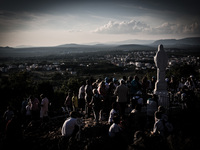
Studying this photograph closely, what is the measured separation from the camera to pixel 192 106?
8.86 m

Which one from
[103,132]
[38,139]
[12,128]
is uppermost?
[12,128]

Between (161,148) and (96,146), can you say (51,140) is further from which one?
(161,148)

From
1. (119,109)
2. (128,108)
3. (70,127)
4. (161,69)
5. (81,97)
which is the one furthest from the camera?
(81,97)

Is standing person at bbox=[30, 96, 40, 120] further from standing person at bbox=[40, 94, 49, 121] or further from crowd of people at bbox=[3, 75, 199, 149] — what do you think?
standing person at bbox=[40, 94, 49, 121]

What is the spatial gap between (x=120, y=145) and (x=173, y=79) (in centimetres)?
734

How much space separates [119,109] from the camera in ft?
26.2

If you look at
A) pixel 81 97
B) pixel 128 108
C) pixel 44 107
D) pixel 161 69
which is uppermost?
pixel 161 69

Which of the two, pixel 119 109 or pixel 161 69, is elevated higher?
pixel 161 69

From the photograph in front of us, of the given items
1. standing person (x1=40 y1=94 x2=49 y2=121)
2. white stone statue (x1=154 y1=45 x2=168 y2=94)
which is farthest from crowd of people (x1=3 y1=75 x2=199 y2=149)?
white stone statue (x1=154 y1=45 x2=168 y2=94)

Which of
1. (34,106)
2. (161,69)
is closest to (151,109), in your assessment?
(161,69)

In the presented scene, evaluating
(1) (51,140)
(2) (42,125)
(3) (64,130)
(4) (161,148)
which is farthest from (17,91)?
(4) (161,148)

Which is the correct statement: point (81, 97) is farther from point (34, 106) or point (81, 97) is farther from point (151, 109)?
point (151, 109)

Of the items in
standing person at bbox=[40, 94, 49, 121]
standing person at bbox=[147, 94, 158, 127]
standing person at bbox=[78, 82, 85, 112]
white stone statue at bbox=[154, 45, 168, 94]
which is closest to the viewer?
standing person at bbox=[147, 94, 158, 127]

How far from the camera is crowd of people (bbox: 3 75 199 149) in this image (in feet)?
19.2
